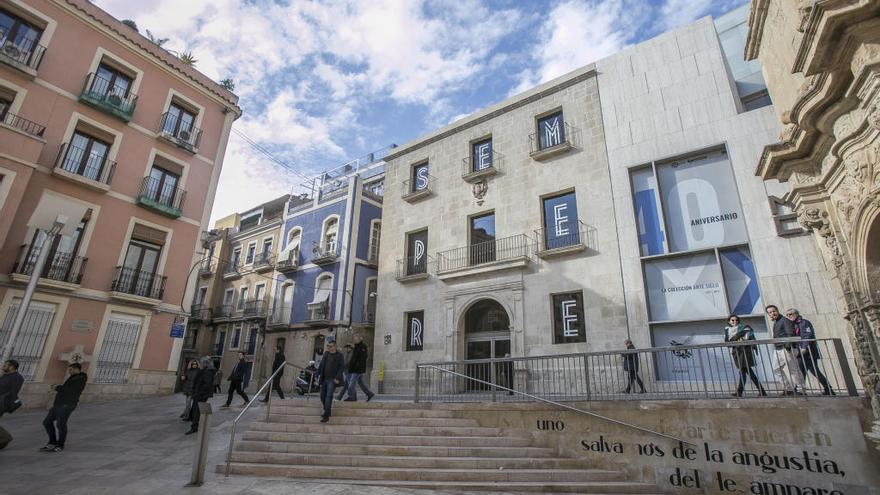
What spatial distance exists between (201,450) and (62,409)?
3.96 meters

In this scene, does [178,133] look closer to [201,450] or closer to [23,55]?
[23,55]

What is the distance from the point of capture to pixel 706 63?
12.7m

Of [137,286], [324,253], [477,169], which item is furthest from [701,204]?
[137,286]

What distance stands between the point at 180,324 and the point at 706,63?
66.9ft

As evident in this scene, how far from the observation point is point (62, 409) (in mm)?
7875

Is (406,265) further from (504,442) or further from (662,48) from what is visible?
(662,48)

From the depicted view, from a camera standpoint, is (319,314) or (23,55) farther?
(319,314)

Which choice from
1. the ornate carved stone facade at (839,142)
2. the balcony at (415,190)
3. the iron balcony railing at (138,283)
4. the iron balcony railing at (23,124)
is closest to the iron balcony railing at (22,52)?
the iron balcony railing at (23,124)

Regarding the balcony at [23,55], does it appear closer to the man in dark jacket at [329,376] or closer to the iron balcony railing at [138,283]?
the iron balcony railing at [138,283]

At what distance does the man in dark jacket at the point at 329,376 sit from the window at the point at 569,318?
7239 millimetres

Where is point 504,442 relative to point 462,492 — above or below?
above

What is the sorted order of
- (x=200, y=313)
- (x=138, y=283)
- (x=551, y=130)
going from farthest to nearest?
(x=200, y=313) < (x=551, y=130) < (x=138, y=283)

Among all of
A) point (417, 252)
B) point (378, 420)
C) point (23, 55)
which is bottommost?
point (378, 420)

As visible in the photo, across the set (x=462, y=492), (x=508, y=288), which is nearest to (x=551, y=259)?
(x=508, y=288)
